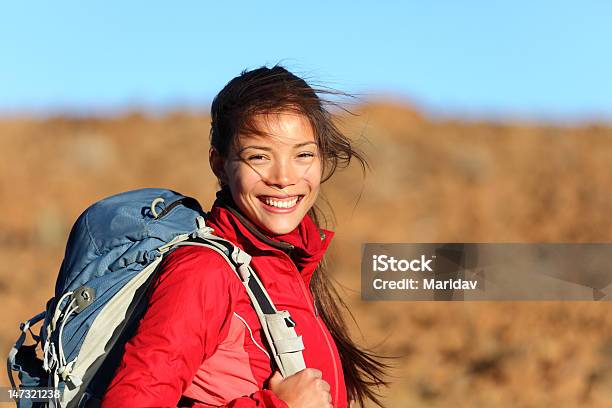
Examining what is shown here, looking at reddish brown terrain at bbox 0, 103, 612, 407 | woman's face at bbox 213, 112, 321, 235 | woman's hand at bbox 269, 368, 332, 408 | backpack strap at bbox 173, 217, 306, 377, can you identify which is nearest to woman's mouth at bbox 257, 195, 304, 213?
woman's face at bbox 213, 112, 321, 235

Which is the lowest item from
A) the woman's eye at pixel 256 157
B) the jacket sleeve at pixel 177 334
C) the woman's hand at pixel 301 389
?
the woman's hand at pixel 301 389

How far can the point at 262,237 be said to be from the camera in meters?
2.32

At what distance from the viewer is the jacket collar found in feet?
7.61

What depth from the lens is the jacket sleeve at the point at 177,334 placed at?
190cm

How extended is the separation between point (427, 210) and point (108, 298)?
16.5 metres

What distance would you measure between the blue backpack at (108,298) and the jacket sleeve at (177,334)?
2.8 inches

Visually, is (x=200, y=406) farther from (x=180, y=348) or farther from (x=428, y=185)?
(x=428, y=185)

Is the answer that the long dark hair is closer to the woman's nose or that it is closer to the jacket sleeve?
the woman's nose

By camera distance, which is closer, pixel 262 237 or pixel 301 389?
pixel 301 389

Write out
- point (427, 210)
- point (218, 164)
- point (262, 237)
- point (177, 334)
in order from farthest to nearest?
point (427, 210)
point (218, 164)
point (262, 237)
point (177, 334)

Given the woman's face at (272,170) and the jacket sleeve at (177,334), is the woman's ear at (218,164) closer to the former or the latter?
the woman's face at (272,170)

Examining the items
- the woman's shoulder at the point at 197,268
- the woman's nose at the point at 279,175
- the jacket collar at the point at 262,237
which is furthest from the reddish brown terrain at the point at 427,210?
the woman's shoulder at the point at 197,268

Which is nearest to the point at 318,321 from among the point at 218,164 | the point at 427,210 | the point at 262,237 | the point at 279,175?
the point at 262,237

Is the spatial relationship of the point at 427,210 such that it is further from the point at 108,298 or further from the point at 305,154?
the point at 108,298
